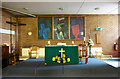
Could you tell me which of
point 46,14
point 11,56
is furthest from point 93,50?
point 11,56

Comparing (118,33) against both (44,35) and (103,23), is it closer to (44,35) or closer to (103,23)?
(103,23)

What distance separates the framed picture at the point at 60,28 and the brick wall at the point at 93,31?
429mm

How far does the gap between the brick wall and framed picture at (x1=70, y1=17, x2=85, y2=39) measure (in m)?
0.36

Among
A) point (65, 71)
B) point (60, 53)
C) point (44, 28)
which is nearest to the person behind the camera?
point (65, 71)

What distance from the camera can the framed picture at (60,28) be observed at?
771 centimetres

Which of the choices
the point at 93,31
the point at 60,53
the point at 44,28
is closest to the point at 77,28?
the point at 93,31

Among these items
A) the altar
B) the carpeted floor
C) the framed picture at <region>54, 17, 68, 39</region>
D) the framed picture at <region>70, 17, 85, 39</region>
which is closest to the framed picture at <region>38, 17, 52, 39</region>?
the framed picture at <region>54, 17, 68, 39</region>

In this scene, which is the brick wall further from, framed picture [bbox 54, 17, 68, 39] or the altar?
the altar

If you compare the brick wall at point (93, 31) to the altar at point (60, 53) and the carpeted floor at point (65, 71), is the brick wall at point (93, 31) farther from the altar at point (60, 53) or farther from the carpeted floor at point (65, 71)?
the carpeted floor at point (65, 71)

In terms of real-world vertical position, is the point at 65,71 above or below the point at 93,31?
below

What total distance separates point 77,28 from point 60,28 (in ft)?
3.99

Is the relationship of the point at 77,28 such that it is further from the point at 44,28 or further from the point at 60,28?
the point at 44,28

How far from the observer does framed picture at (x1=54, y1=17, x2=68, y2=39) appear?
771 centimetres

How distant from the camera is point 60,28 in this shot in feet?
25.3
